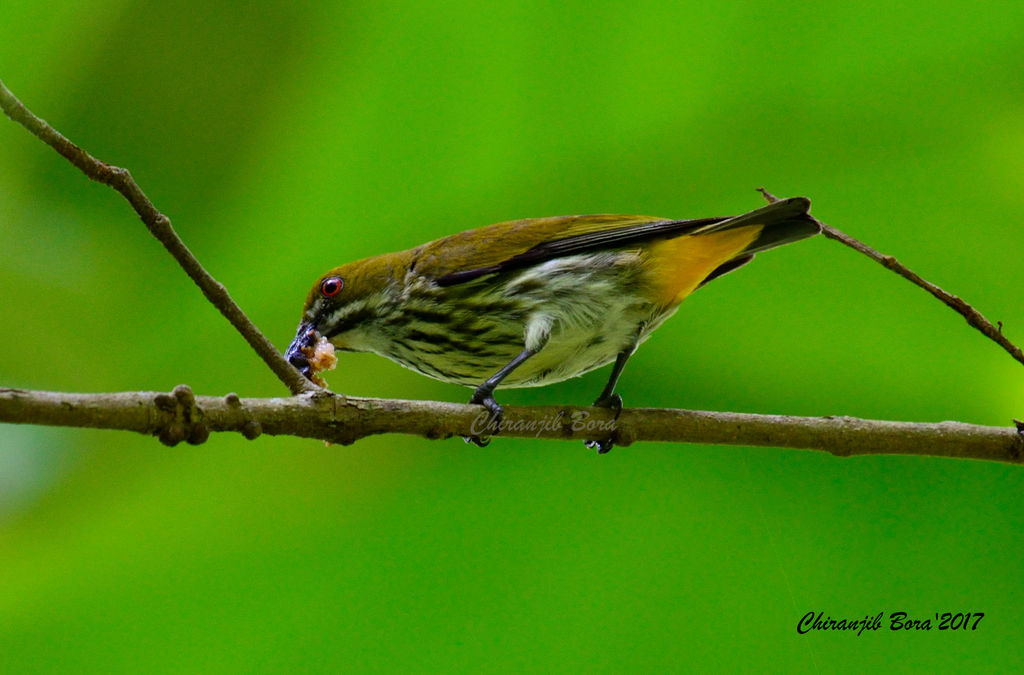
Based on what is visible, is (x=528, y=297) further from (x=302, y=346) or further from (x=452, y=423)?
(x=452, y=423)

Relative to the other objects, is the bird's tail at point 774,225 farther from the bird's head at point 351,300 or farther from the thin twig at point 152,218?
the thin twig at point 152,218

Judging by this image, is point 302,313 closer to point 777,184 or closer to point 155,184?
point 155,184

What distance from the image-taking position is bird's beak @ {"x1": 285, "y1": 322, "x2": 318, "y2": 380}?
272 centimetres

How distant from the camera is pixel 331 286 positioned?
3.02 m

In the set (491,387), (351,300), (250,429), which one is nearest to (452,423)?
(250,429)

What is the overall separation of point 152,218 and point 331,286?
→ 3.90 ft

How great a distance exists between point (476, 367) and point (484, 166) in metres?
0.79

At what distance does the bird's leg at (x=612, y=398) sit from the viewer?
2501mm

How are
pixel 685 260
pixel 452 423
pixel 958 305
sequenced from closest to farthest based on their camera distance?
pixel 452 423
pixel 958 305
pixel 685 260

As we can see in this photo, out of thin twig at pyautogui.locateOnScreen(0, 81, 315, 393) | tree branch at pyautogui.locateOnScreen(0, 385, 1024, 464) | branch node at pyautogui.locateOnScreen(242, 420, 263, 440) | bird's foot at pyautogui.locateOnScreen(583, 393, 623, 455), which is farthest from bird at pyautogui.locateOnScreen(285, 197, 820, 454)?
branch node at pyautogui.locateOnScreen(242, 420, 263, 440)

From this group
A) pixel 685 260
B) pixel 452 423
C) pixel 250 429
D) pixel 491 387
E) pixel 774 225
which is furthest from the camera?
pixel 685 260

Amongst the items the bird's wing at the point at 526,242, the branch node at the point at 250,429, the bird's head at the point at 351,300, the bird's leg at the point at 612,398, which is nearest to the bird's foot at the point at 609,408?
the bird's leg at the point at 612,398

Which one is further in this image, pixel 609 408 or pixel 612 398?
pixel 612 398

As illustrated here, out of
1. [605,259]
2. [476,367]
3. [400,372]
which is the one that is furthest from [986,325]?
[400,372]
